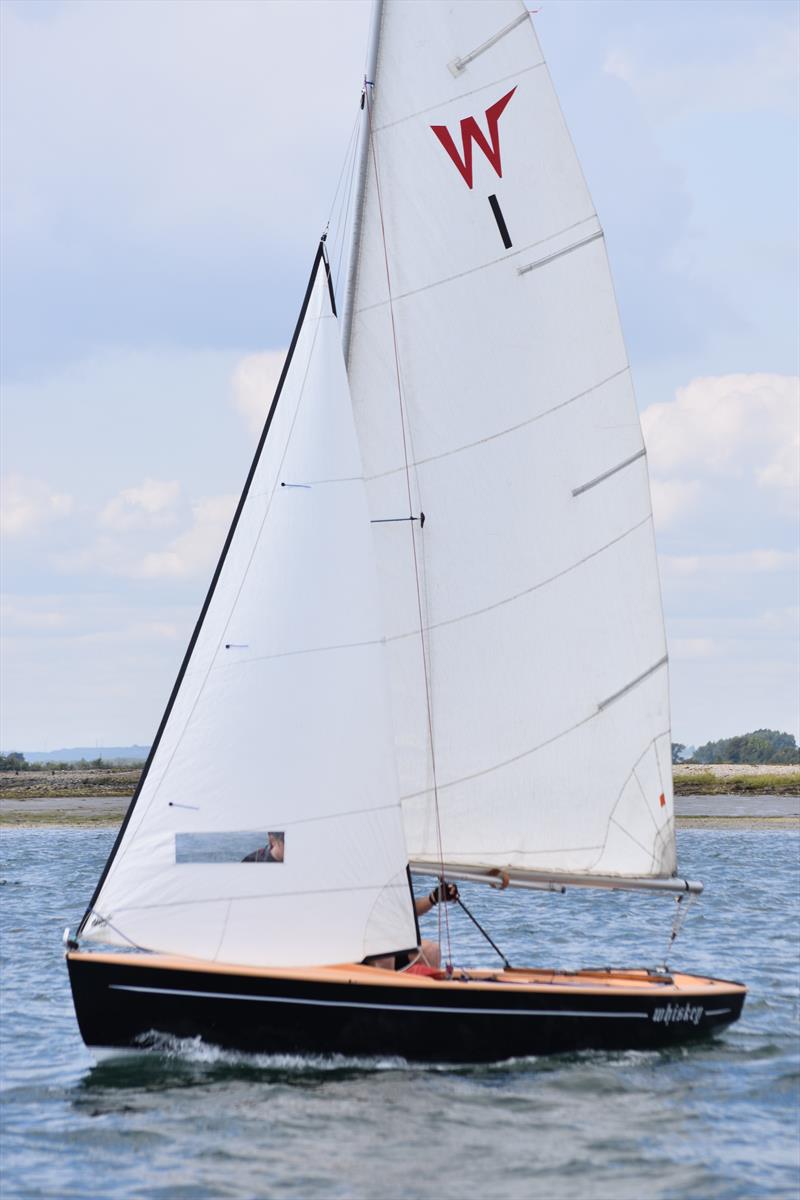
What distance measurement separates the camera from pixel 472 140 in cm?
1791

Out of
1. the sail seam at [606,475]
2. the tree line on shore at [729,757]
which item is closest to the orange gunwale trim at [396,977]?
the sail seam at [606,475]

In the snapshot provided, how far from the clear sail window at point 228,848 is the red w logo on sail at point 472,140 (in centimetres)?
754

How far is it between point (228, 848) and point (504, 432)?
18.3 feet

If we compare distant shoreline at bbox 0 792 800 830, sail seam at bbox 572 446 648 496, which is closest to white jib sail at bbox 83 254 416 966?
sail seam at bbox 572 446 648 496

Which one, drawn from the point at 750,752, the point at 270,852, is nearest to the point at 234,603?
the point at 270,852

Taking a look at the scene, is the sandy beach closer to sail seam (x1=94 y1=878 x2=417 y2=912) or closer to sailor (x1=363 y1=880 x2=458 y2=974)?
sailor (x1=363 y1=880 x2=458 y2=974)

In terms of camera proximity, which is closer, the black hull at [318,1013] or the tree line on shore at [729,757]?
the black hull at [318,1013]

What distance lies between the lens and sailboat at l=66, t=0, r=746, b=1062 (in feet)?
55.7

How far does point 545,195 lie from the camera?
1803 centimetres

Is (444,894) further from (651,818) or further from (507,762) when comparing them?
(651,818)

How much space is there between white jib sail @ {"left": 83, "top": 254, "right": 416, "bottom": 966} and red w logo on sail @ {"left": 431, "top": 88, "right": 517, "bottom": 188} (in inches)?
95.0

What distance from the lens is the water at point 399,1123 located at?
1385 centimetres

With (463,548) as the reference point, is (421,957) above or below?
below

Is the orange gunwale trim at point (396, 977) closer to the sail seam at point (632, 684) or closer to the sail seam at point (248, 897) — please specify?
the sail seam at point (248, 897)
